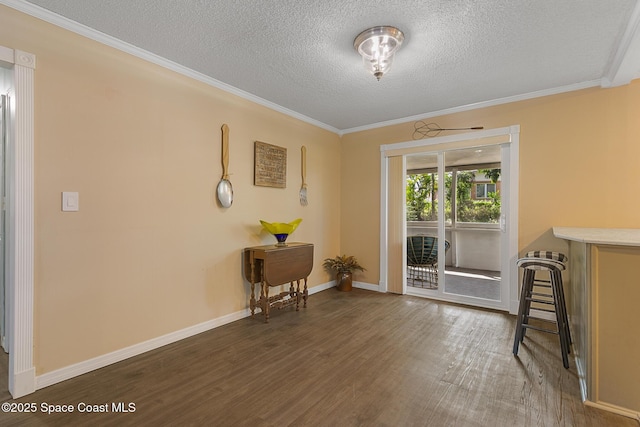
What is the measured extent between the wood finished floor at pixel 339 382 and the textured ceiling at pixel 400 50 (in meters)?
2.29

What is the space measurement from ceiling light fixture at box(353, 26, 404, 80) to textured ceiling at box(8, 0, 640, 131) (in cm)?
5

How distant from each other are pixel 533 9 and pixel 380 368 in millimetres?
2470

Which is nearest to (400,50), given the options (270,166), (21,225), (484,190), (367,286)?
(270,166)

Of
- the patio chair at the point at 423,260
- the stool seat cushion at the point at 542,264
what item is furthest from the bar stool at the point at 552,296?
the patio chair at the point at 423,260

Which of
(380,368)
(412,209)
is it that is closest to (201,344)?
(380,368)

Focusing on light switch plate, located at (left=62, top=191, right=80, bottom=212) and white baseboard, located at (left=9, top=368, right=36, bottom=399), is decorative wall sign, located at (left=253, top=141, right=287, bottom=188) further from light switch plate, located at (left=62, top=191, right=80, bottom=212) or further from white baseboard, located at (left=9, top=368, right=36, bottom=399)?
white baseboard, located at (left=9, top=368, right=36, bottom=399)

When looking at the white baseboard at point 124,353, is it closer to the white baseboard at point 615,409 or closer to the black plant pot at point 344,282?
the black plant pot at point 344,282

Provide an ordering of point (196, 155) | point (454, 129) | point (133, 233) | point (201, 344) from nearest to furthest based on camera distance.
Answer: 1. point (133, 233)
2. point (201, 344)
3. point (196, 155)
4. point (454, 129)

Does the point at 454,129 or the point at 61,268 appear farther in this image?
the point at 454,129

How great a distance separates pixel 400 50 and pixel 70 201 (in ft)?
8.33

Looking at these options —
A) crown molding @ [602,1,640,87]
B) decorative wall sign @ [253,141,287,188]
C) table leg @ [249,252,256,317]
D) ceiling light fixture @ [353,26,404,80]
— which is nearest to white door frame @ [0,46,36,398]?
table leg @ [249,252,256,317]

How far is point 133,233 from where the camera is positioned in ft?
7.27

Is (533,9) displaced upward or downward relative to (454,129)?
upward

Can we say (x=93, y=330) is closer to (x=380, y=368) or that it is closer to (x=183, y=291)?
(x=183, y=291)
